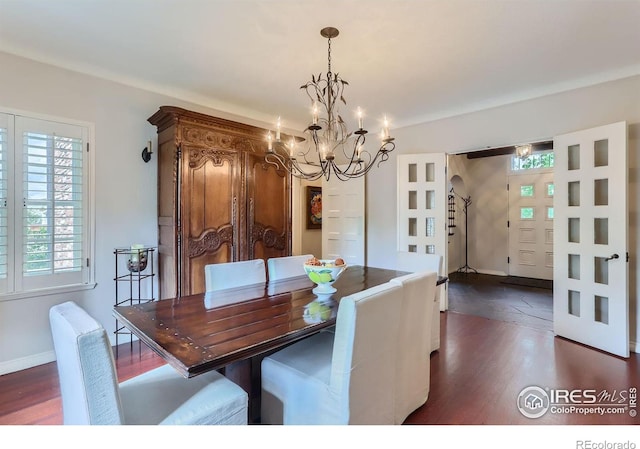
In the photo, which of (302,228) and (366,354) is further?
(302,228)

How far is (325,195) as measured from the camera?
17.0ft

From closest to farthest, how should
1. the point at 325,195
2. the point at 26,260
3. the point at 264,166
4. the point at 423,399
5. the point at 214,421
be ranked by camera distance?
the point at 214,421
the point at 423,399
the point at 26,260
the point at 264,166
the point at 325,195

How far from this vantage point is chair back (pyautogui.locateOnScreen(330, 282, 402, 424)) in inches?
52.9

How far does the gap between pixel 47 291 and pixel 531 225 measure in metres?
7.63

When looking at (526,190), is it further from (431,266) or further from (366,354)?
(366,354)

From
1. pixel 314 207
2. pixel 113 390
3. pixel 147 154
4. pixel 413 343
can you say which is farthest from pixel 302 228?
pixel 113 390

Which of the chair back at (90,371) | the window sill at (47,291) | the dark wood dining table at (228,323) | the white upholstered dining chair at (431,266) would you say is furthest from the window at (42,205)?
the white upholstered dining chair at (431,266)

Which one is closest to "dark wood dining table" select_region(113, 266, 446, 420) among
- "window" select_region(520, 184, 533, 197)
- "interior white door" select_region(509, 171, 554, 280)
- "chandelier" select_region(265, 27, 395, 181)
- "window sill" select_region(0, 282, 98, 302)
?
"chandelier" select_region(265, 27, 395, 181)

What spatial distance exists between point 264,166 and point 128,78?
1.53 m

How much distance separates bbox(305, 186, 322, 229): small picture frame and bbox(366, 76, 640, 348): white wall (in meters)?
0.97

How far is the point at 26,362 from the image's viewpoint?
2562mm
